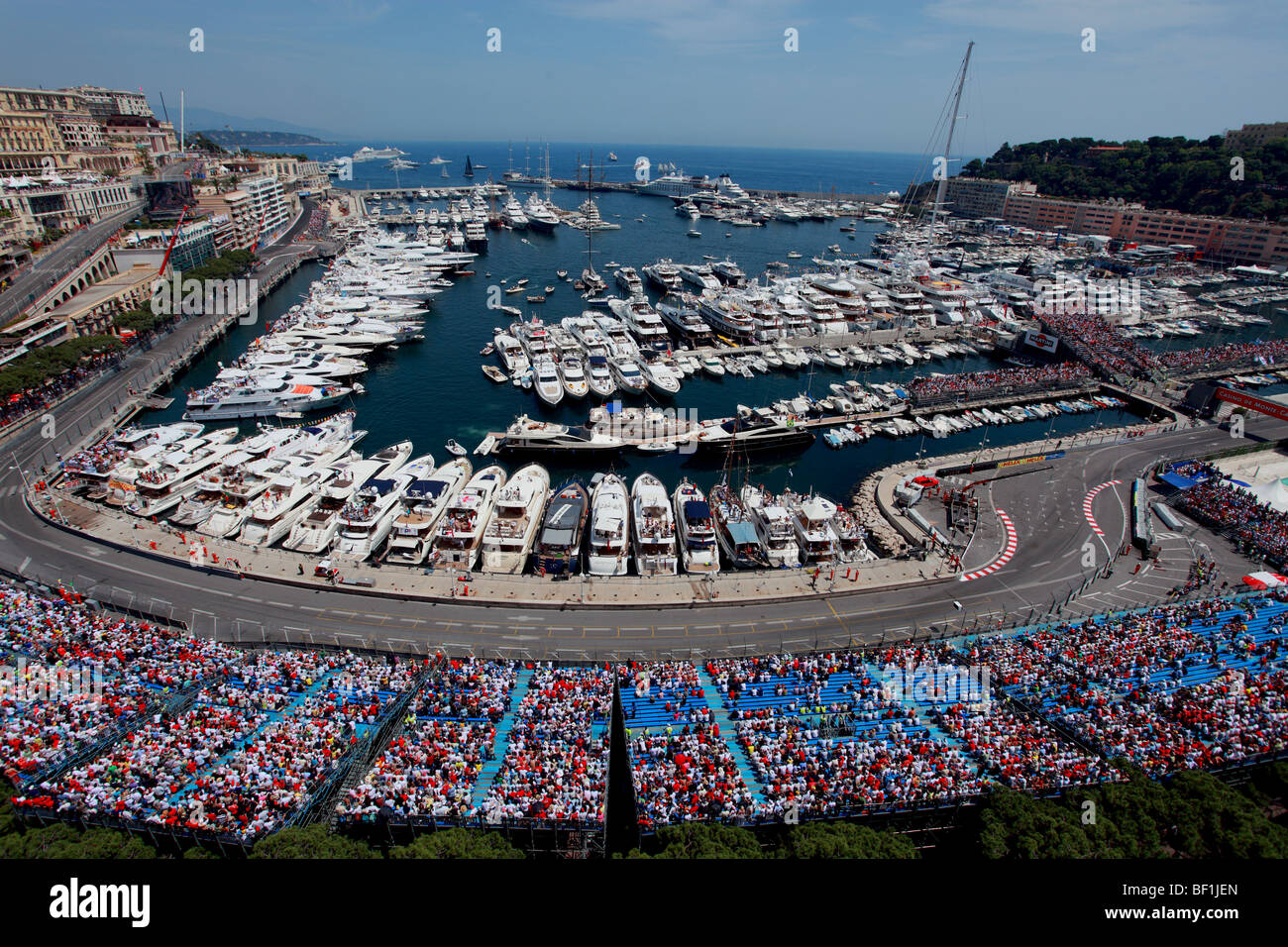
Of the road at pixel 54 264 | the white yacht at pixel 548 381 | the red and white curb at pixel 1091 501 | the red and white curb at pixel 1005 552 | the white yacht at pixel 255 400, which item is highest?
the road at pixel 54 264

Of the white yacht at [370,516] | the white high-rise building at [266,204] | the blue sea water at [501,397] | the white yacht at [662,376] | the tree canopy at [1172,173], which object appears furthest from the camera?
the tree canopy at [1172,173]

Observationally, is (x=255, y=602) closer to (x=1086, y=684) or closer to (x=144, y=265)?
(x=1086, y=684)

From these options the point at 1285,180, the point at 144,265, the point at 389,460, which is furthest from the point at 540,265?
the point at 1285,180

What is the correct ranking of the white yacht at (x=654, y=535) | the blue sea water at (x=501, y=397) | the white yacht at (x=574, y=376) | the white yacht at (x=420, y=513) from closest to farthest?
1. the white yacht at (x=654, y=535)
2. the white yacht at (x=420, y=513)
3. the blue sea water at (x=501, y=397)
4. the white yacht at (x=574, y=376)

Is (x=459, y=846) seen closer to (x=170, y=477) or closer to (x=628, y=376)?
(x=170, y=477)

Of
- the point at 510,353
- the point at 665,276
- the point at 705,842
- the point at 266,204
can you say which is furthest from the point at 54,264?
the point at 705,842

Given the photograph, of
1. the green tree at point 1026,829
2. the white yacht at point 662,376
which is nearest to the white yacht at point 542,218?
the white yacht at point 662,376
